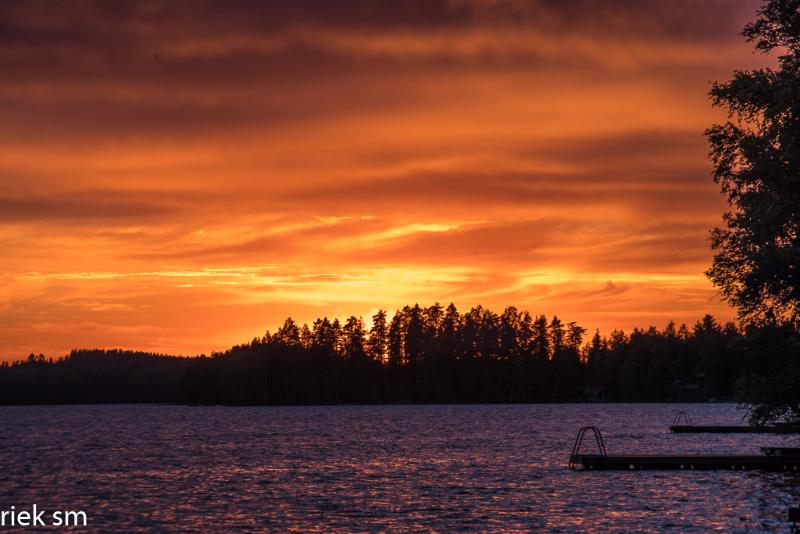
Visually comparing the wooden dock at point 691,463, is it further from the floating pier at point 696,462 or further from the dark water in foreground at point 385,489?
the dark water in foreground at point 385,489

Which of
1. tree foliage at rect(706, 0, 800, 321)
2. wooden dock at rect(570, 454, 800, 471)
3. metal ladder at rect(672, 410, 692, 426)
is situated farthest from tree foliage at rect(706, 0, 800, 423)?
metal ladder at rect(672, 410, 692, 426)

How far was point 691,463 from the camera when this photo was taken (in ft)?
205

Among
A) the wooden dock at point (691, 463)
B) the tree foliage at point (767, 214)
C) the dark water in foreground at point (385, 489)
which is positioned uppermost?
the tree foliage at point (767, 214)

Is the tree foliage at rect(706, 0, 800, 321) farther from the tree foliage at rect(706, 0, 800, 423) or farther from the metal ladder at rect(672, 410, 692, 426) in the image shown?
the metal ladder at rect(672, 410, 692, 426)

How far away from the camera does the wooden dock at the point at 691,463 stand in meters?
61.3

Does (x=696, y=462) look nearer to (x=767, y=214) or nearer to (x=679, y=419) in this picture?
(x=767, y=214)

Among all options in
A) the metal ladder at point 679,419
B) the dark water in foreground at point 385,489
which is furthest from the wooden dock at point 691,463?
the metal ladder at point 679,419

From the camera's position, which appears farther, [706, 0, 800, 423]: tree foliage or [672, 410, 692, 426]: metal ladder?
[672, 410, 692, 426]: metal ladder

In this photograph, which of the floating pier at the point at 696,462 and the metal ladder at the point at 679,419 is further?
the metal ladder at the point at 679,419

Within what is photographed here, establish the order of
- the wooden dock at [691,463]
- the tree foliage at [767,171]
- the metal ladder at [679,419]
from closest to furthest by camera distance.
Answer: the tree foliage at [767,171] → the wooden dock at [691,463] → the metal ladder at [679,419]

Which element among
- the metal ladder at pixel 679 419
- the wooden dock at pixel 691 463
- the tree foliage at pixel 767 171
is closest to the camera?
the tree foliage at pixel 767 171

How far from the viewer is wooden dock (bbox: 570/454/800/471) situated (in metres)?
61.3

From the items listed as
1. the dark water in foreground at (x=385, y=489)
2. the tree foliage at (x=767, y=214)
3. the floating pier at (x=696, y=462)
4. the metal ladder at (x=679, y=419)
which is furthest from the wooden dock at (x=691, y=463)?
the metal ladder at (x=679, y=419)

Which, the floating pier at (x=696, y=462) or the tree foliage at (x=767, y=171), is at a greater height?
the tree foliage at (x=767, y=171)
